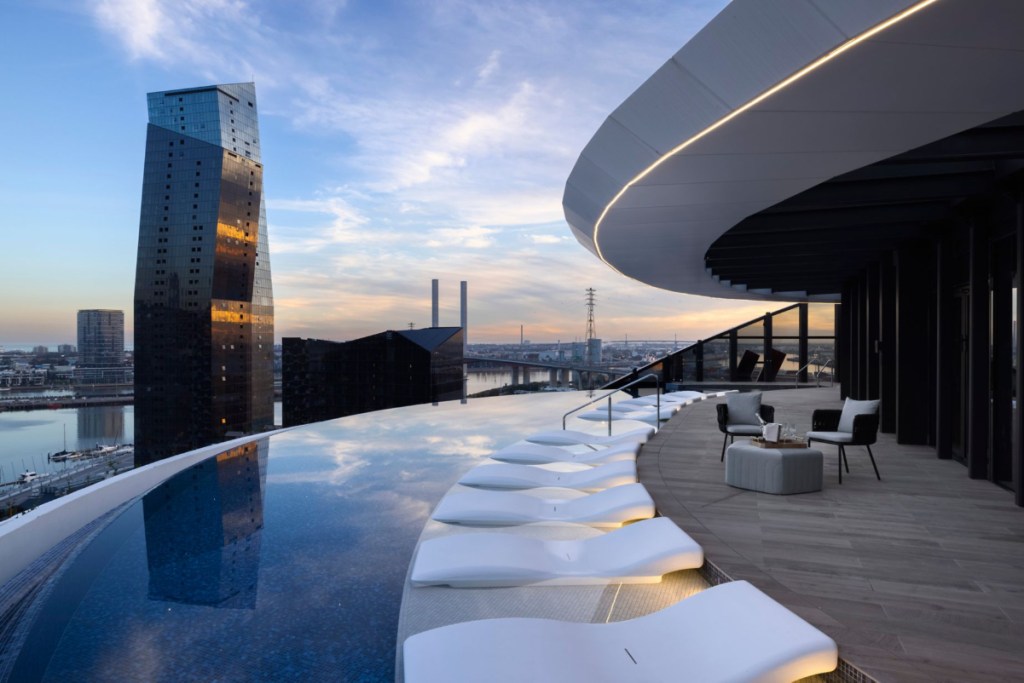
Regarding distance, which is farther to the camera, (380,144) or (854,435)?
(380,144)

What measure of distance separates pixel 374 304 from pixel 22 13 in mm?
18487

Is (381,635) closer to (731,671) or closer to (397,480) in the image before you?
(731,671)

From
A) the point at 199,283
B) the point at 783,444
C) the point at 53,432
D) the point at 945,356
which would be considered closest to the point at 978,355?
the point at 945,356

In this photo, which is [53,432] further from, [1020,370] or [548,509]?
[1020,370]

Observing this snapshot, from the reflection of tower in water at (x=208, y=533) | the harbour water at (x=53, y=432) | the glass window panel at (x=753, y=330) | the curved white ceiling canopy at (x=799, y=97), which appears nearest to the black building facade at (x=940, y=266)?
the curved white ceiling canopy at (x=799, y=97)

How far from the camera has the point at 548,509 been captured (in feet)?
18.0

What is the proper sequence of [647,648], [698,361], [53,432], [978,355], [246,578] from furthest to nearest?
[53,432] → [698,361] → [978,355] → [246,578] → [647,648]

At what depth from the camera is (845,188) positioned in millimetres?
5551

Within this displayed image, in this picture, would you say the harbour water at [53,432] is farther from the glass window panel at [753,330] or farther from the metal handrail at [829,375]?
the metal handrail at [829,375]

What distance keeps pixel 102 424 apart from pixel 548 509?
57.5m

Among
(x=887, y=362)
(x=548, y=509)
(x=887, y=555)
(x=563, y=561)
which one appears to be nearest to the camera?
(x=887, y=555)

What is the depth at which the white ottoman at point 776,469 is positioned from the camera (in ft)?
18.0

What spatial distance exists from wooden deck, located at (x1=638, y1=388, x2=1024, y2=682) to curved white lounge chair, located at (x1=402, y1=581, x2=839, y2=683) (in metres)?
0.33

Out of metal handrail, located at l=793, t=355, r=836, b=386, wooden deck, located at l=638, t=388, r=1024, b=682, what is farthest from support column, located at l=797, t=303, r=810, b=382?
wooden deck, located at l=638, t=388, r=1024, b=682
